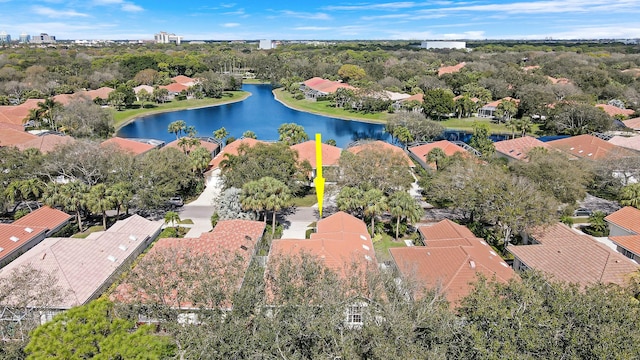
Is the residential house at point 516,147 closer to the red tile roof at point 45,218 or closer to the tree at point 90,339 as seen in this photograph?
the tree at point 90,339

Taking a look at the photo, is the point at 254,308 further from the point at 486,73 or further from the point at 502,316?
the point at 486,73

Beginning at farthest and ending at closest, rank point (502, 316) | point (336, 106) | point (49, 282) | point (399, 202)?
point (336, 106) → point (399, 202) → point (49, 282) → point (502, 316)

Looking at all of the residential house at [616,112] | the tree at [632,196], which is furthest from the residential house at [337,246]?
the residential house at [616,112]

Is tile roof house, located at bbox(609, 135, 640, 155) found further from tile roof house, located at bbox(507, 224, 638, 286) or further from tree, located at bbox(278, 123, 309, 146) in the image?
tree, located at bbox(278, 123, 309, 146)

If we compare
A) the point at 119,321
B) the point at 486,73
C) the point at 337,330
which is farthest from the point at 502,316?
the point at 486,73

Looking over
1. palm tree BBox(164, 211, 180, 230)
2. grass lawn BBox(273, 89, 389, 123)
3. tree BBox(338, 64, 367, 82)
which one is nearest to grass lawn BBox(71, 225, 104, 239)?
palm tree BBox(164, 211, 180, 230)

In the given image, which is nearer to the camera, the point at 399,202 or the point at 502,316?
the point at 502,316
